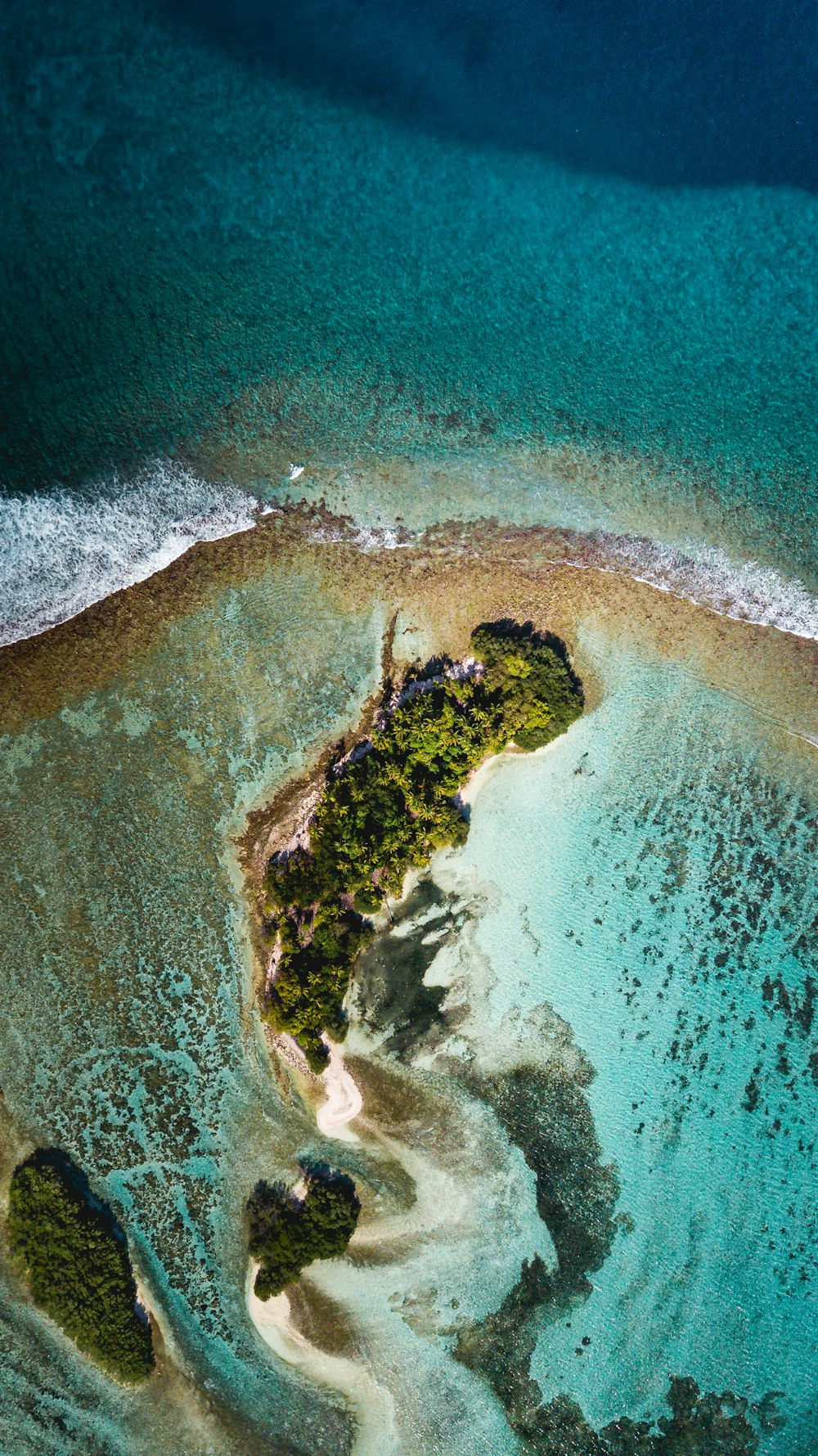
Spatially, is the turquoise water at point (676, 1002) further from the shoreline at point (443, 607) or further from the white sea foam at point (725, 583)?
the white sea foam at point (725, 583)

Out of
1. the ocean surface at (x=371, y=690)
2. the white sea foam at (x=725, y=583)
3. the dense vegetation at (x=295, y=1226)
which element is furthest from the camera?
the white sea foam at (x=725, y=583)

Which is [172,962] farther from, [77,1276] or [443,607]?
[443,607]

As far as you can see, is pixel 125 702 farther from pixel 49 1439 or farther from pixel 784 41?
pixel 784 41

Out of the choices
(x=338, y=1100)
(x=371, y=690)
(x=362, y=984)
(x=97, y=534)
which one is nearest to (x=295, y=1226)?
(x=338, y=1100)

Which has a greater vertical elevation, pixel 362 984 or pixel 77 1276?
pixel 362 984

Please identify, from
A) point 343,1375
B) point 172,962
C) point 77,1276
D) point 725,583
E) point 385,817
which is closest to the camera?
point 385,817

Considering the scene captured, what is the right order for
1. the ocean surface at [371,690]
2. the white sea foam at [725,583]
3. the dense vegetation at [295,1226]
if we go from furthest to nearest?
the white sea foam at [725,583], the ocean surface at [371,690], the dense vegetation at [295,1226]

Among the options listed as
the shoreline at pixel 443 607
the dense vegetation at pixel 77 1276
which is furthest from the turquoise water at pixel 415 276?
the dense vegetation at pixel 77 1276
